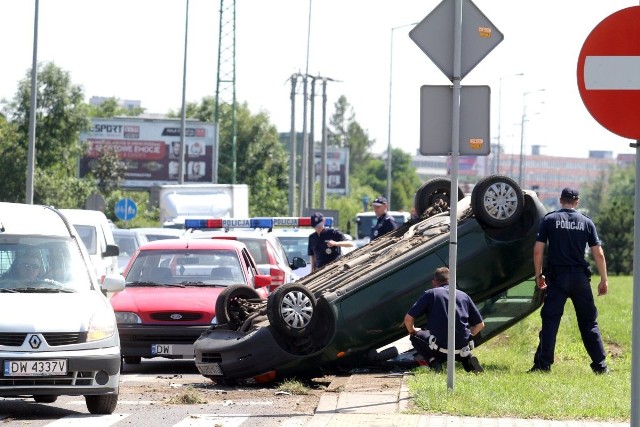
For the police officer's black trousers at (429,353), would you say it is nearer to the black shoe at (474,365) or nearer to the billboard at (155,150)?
the black shoe at (474,365)

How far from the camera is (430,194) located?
16.7 m

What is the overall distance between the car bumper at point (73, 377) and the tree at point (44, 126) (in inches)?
1534

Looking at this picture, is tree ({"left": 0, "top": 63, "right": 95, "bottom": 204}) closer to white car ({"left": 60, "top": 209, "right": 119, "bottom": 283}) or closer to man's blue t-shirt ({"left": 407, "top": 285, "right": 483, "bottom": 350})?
white car ({"left": 60, "top": 209, "right": 119, "bottom": 283})

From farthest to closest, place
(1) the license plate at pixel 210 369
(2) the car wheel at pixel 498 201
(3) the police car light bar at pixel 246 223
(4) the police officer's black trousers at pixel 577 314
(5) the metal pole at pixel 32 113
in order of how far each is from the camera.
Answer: (5) the metal pole at pixel 32 113 → (3) the police car light bar at pixel 246 223 → (2) the car wheel at pixel 498 201 → (4) the police officer's black trousers at pixel 577 314 → (1) the license plate at pixel 210 369

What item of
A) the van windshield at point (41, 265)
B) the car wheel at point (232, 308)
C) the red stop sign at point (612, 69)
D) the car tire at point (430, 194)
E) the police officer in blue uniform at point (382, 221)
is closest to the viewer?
the red stop sign at point (612, 69)

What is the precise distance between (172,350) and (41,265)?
3.93 m

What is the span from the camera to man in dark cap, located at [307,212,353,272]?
21572mm

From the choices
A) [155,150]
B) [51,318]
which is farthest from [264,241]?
[155,150]

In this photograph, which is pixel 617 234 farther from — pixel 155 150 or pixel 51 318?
pixel 51 318

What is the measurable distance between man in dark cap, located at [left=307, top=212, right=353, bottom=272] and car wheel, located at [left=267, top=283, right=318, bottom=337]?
750 cm

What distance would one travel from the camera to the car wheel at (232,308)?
580 inches

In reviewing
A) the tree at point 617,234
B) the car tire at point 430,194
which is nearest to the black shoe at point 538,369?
the car tire at point 430,194

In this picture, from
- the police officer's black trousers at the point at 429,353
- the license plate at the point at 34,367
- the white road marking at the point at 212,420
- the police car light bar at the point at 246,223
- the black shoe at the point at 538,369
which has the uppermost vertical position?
the police car light bar at the point at 246,223

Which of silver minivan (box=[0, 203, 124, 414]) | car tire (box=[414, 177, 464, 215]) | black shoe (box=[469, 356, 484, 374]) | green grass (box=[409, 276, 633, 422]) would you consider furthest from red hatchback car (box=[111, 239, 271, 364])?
green grass (box=[409, 276, 633, 422])
